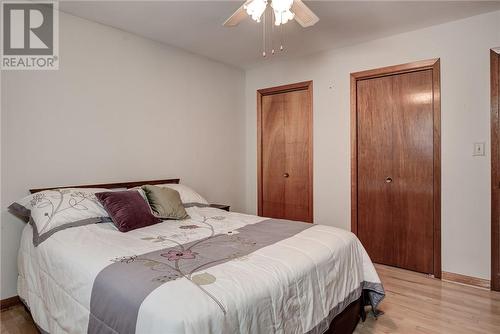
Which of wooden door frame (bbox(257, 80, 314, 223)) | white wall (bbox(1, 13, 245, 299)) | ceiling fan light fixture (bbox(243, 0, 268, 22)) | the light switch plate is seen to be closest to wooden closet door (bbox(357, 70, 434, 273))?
the light switch plate

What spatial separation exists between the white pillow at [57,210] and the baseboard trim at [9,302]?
2.12ft

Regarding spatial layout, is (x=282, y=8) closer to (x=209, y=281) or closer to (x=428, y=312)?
(x=209, y=281)

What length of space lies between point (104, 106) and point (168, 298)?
7.36 feet

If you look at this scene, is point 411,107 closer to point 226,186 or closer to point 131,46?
point 226,186

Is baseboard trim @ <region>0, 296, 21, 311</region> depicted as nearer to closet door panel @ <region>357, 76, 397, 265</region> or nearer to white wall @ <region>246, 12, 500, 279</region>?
closet door panel @ <region>357, 76, 397, 265</region>

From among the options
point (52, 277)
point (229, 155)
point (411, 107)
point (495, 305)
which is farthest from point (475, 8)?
point (52, 277)

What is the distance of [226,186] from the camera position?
4078mm

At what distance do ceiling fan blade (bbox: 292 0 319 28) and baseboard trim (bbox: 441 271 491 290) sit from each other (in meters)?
2.61

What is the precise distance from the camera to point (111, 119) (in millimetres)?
2832

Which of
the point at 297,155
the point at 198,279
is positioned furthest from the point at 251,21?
the point at 198,279

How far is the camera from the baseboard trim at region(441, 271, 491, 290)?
2.63 meters

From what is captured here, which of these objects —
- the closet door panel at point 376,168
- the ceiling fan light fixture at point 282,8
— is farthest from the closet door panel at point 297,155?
the ceiling fan light fixture at point 282,8

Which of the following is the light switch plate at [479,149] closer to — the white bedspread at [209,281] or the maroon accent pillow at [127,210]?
the white bedspread at [209,281]

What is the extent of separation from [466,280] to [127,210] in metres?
3.03
